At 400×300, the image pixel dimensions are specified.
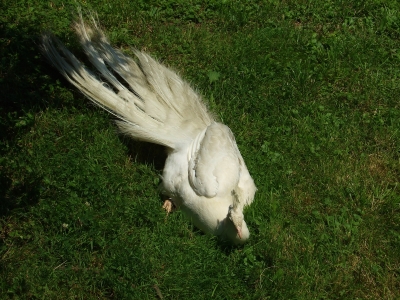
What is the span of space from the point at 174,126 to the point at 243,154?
700 millimetres

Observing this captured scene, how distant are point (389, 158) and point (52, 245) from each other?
3.23 meters

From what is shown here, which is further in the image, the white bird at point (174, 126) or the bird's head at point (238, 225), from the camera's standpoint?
the white bird at point (174, 126)

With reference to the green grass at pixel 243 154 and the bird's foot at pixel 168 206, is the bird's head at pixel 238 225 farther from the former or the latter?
the bird's foot at pixel 168 206

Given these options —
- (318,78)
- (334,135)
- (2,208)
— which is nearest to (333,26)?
(318,78)

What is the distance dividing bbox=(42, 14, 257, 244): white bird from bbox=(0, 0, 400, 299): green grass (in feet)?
0.49

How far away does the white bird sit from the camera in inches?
194

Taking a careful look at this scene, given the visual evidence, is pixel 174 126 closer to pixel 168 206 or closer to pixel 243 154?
pixel 243 154

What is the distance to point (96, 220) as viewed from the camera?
16.0 feet

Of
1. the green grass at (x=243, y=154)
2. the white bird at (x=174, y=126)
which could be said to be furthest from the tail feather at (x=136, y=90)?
the green grass at (x=243, y=154)

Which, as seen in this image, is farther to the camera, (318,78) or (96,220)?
(318,78)

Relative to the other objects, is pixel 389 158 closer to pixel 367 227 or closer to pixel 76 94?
pixel 367 227

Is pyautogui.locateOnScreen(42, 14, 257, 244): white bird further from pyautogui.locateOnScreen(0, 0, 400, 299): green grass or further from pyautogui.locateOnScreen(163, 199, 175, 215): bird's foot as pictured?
pyautogui.locateOnScreen(0, 0, 400, 299): green grass

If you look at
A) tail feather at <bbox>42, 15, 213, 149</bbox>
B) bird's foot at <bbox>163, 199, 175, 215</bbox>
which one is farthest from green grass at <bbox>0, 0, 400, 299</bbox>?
tail feather at <bbox>42, 15, 213, 149</bbox>

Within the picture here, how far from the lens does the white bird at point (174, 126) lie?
493 cm
